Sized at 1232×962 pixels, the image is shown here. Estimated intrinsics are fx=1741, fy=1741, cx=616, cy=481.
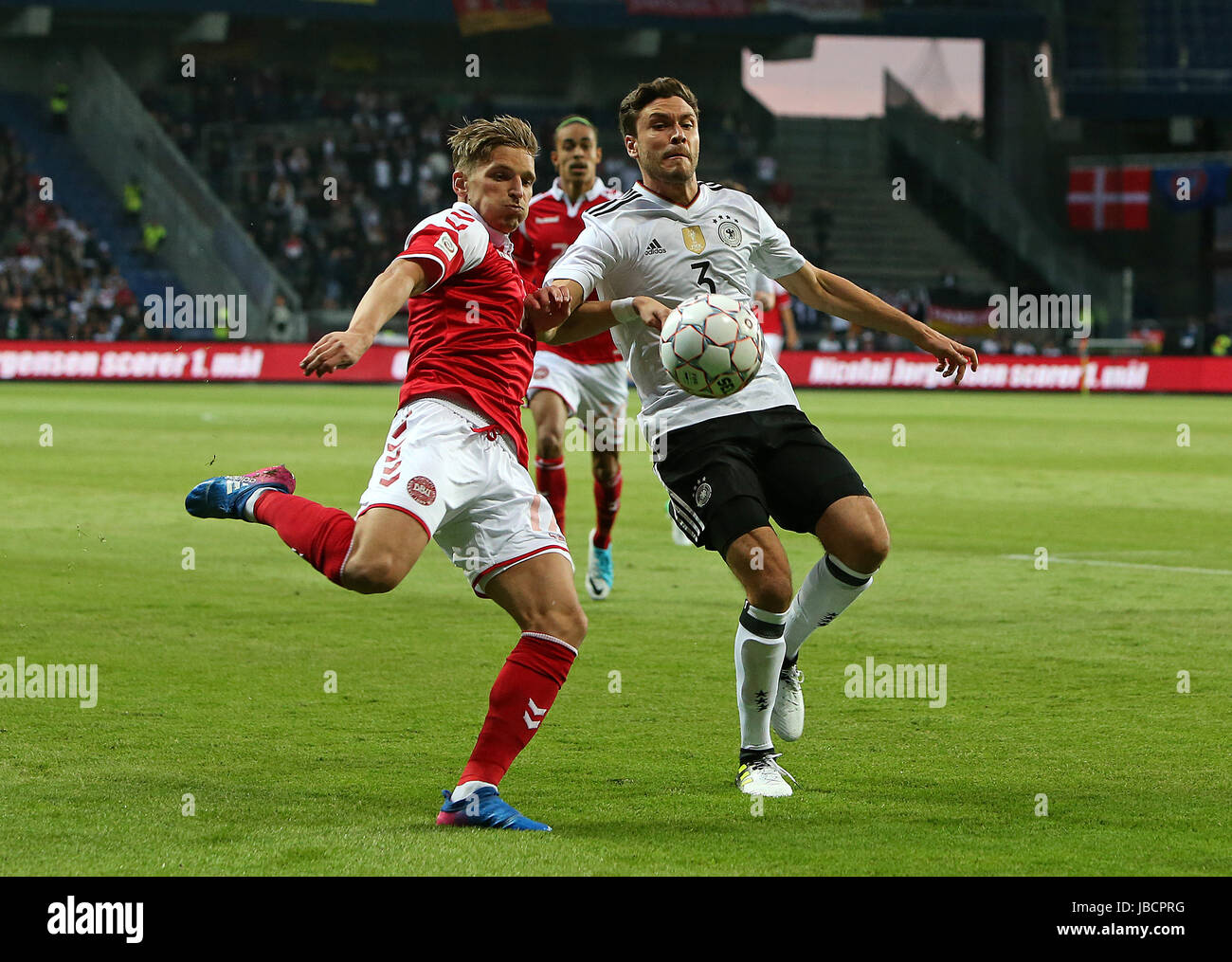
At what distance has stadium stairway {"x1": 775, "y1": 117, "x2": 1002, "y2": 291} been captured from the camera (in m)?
43.6

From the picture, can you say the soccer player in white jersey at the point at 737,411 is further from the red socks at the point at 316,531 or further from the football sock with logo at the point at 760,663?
the red socks at the point at 316,531

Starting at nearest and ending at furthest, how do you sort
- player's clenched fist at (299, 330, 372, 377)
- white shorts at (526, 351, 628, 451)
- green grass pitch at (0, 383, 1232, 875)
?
player's clenched fist at (299, 330, 372, 377) → green grass pitch at (0, 383, 1232, 875) → white shorts at (526, 351, 628, 451)

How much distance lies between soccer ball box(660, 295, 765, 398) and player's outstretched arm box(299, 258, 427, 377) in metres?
0.85

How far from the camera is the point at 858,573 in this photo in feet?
19.7

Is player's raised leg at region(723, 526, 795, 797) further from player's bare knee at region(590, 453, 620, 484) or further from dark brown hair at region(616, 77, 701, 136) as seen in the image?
player's bare knee at region(590, 453, 620, 484)

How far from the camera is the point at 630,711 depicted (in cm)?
667

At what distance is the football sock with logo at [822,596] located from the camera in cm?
604

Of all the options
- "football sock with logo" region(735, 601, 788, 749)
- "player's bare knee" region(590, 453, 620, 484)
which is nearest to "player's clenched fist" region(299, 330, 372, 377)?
"football sock with logo" region(735, 601, 788, 749)

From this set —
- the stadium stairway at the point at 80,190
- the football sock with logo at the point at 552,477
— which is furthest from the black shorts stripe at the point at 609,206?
the stadium stairway at the point at 80,190

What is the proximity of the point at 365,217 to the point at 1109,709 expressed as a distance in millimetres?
33830

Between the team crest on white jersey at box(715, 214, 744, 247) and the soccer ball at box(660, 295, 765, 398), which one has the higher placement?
the team crest on white jersey at box(715, 214, 744, 247)

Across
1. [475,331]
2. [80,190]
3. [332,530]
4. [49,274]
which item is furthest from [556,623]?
[80,190]

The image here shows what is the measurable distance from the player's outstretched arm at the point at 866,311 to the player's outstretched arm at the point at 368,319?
5.81ft
